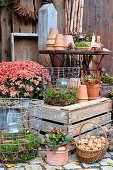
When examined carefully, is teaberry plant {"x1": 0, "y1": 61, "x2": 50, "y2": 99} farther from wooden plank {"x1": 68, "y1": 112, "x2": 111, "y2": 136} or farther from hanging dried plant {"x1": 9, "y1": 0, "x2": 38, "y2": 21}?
hanging dried plant {"x1": 9, "y1": 0, "x2": 38, "y2": 21}

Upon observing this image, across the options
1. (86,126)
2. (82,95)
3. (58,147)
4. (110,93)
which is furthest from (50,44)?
(58,147)

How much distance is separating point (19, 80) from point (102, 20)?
3172 millimetres

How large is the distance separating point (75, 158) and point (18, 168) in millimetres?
816

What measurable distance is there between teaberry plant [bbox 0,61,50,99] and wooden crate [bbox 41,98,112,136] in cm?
46

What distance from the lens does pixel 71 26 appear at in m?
5.69

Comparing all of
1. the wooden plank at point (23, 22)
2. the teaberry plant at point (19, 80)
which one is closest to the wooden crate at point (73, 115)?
the teaberry plant at point (19, 80)

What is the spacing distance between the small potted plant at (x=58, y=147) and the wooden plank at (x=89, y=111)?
358 mm

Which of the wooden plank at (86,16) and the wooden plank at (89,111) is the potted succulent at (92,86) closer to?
the wooden plank at (89,111)

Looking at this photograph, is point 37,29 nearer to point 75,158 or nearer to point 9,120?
point 9,120

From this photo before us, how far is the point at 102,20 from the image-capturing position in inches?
248

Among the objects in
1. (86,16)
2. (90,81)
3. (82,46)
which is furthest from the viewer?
(86,16)

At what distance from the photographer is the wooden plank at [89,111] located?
12.0 ft

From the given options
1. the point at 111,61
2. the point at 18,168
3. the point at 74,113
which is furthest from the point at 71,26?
the point at 18,168

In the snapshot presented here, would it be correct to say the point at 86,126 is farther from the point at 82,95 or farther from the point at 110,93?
the point at 110,93
